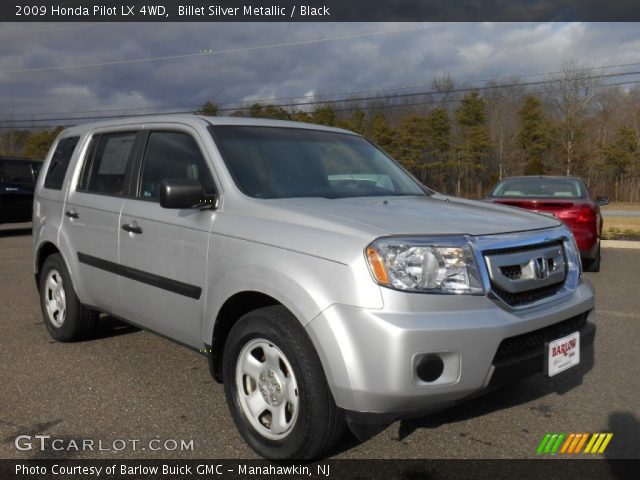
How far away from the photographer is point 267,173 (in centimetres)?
351

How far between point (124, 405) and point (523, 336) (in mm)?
2464

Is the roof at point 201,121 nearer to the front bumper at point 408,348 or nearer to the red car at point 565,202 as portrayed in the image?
the front bumper at point 408,348

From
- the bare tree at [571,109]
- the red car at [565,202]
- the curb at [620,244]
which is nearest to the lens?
the red car at [565,202]

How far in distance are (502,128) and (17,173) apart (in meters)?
42.6

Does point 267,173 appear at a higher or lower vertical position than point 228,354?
higher

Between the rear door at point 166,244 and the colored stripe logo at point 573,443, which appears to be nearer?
the colored stripe logo at point 573,443

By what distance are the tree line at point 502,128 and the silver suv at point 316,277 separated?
34.8 metres

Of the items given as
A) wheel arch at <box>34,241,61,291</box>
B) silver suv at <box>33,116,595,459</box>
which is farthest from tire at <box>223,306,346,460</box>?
wheel arch at <box>34,241,61,291</box>

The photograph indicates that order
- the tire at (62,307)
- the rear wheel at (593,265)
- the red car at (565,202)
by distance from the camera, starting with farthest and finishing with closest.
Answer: the rear wheel at (593,265) < the red car at (565,202) < the tire at (62,307)

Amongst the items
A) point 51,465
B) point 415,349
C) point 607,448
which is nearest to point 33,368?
point 51,465

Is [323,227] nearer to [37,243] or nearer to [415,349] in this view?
[415,349]

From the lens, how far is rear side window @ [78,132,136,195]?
13.7 ft

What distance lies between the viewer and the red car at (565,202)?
27.1 ft

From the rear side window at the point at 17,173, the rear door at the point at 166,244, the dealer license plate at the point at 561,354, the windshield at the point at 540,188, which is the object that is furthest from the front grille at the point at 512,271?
the rear side window at the point at 17,173
